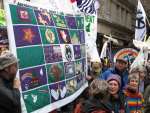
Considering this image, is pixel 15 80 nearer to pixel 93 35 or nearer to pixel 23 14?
pixel 23 14

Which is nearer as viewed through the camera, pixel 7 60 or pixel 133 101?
pixel 7 60

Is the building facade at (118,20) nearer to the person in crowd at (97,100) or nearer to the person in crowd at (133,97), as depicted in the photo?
the person in crowd at (133,97)

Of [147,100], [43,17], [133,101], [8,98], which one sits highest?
[43,17]

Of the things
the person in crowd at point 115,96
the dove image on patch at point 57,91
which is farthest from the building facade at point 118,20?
the dove image on patch at point 57,91

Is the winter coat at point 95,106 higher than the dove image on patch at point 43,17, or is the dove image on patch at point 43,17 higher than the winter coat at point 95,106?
the dove image on patch at point 43,17

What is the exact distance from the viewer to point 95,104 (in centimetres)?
585

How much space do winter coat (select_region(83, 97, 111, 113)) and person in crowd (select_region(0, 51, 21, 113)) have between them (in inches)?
34.0

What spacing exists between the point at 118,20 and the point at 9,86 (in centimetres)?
4309

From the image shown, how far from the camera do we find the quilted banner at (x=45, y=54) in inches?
227

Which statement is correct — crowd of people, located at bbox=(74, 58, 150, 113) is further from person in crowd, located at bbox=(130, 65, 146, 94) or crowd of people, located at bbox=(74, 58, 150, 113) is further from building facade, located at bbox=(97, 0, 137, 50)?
building facade, located at bbox=(97, 0, 137, 50)

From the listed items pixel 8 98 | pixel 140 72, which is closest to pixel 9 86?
pixel 8 98

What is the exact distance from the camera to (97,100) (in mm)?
5914

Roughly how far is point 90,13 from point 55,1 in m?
2.21

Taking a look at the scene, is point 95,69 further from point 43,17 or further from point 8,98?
point 8,98
